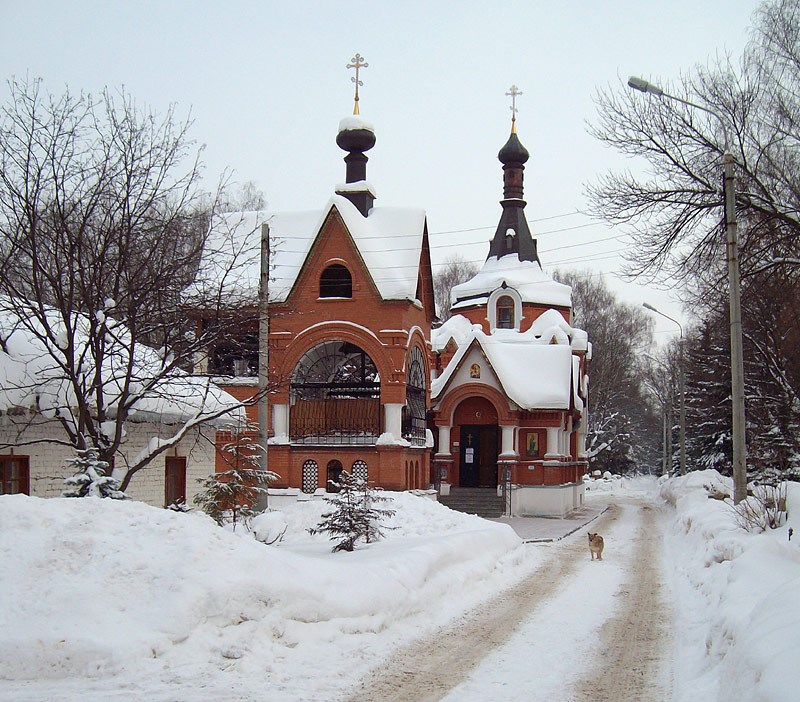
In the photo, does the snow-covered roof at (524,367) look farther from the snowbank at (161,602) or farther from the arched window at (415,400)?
the snowbank at (161,602)

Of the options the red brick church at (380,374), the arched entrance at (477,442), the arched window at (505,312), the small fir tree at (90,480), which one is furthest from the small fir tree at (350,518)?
the arched window at (505,312)

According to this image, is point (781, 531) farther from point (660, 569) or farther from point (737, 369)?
point (660, 569)

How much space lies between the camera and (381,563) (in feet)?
35.7

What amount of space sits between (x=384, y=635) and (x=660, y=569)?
29.0ft

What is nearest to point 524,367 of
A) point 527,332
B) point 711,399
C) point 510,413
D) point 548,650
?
point 510,413

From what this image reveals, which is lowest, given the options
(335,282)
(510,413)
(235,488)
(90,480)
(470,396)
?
(235,488)

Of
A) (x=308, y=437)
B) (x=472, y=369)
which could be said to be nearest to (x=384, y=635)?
(x=308, y=437)

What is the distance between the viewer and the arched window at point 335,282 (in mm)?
27375

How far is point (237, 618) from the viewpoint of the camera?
7.97 meters

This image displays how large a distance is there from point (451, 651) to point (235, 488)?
6.23 meters

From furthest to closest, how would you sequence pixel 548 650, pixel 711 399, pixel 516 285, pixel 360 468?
1. pixel 711 399
2. pixel 516 285
3. pixel 360 468
4. pixel 548 650

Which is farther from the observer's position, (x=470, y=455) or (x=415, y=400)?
(x=470, y=455)

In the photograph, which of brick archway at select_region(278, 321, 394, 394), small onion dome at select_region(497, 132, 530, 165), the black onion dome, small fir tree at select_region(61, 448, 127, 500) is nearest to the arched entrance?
brick archway at select_region(278, 321, 394, 394)

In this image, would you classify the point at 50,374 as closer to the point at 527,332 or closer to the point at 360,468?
the point at 360,468
